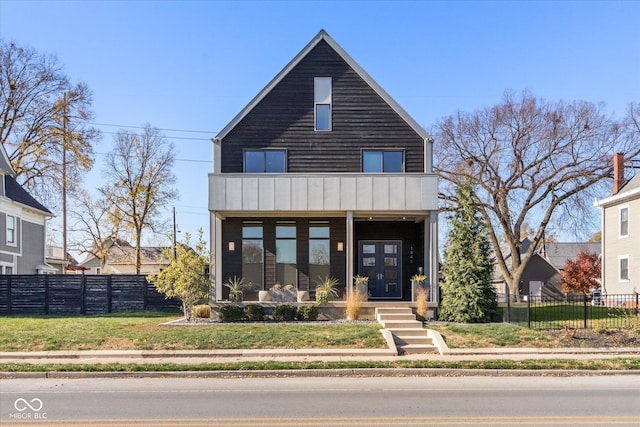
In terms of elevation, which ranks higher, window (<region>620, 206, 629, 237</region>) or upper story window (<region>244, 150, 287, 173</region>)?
upper story window (<region>244, 150, 287, 173</region>)

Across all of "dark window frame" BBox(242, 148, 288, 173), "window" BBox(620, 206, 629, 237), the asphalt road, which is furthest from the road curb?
"window" BBox(620, 206, 629, 237)

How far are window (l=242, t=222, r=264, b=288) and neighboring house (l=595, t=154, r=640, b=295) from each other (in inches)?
788

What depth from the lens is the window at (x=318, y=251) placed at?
827 inches

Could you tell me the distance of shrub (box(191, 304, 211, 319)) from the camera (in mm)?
18859

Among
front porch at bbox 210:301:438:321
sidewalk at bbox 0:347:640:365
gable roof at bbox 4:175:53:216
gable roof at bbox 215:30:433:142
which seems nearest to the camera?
sidewalk at bbox 0:347:640:365

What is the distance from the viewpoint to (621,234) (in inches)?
1192

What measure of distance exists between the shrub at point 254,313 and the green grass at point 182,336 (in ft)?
3.84

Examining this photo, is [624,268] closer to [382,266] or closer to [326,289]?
[382,266]

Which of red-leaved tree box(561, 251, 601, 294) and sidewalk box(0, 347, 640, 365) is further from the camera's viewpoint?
red-leaved tree box(561, 251, 601, 294)

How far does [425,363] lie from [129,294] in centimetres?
1462

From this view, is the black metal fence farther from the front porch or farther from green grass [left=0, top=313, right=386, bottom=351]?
green grass [left=0, top=313, right=386, bottom=351]

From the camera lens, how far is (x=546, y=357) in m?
13.6

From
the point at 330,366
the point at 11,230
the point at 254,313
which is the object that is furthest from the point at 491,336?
the point at 11,230

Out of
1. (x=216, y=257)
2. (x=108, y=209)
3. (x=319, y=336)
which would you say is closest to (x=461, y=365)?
(x=319, y=336)
